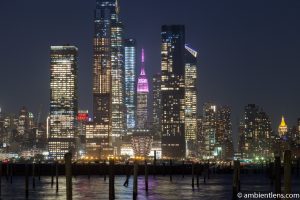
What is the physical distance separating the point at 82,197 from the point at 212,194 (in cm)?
1210

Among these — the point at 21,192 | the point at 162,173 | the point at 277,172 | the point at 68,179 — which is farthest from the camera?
the point at 162,173

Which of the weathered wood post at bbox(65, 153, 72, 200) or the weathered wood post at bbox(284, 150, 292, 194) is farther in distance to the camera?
the weathered wood post at bbox(65, 153, 72, 200)

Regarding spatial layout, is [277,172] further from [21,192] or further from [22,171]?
[22,171]

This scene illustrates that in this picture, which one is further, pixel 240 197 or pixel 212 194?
pixel 212 194

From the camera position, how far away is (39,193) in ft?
231

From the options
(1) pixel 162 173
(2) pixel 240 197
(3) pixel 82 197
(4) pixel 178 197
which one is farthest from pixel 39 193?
(1) pixel 162 173

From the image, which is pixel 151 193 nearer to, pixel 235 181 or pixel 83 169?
pixel 235 181

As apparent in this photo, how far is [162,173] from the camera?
132 m

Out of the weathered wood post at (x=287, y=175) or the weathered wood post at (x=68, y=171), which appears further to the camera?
the weathered wood post at (x=68, y=171)

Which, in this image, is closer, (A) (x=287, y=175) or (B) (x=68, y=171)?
(A) (x=287, y=175)

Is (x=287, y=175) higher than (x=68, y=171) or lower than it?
lower

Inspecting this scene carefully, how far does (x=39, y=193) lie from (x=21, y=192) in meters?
3.19

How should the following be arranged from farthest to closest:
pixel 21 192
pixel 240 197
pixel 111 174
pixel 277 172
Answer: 1. pixel 21 192
2. pixel 240 197
3. pixel 111 174
4. pixel 277 172

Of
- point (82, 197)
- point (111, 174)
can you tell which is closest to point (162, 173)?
point (82, 197)
